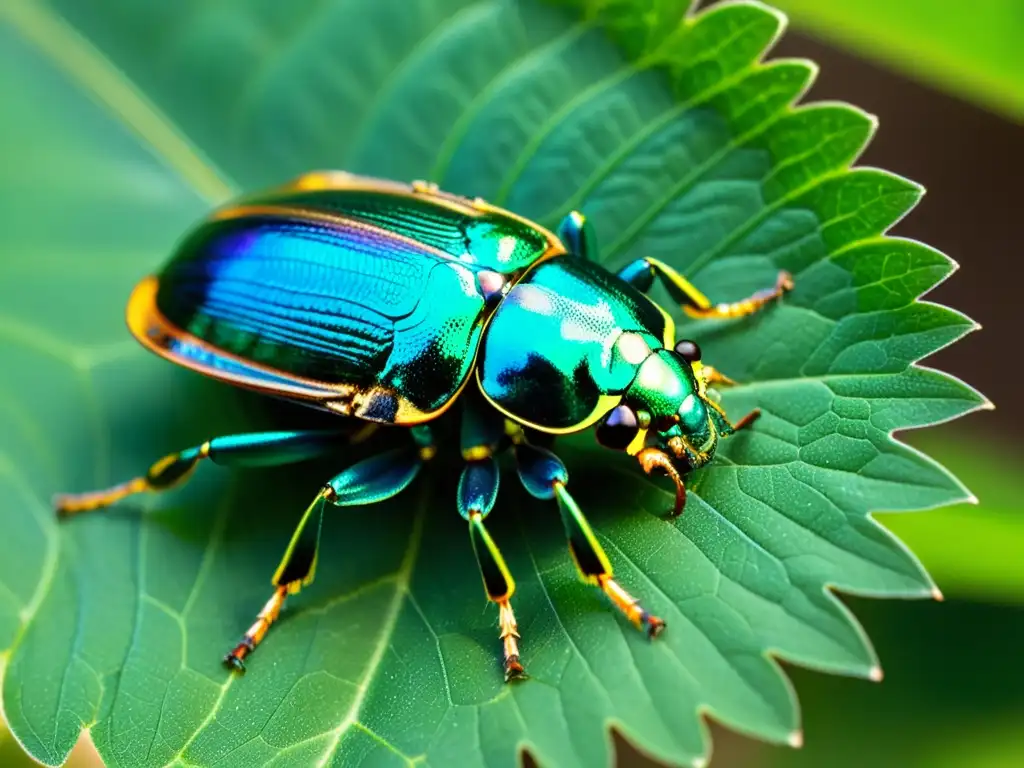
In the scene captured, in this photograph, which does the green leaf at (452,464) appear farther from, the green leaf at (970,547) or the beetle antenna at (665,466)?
the green leaf at (970,547)

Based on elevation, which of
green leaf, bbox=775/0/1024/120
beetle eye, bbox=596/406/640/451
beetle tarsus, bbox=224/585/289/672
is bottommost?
beetle tarsus, bbox=224/585/289/672

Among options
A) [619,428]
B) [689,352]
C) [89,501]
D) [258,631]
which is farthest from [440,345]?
[89,501]

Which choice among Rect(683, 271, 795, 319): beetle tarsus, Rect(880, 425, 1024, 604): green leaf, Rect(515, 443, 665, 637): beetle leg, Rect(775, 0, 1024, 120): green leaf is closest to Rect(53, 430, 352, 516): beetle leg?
Rect(515, 443, 665, 637): beetle leg

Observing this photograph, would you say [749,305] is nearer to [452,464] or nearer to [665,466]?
[665,466]

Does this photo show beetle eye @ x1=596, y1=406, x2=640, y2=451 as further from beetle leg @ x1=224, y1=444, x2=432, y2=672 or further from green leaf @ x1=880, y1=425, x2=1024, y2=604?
green leaf @ x1=880, y1=425, x2=1024, y2=604

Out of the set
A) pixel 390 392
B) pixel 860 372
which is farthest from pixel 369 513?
pixel 860 372
